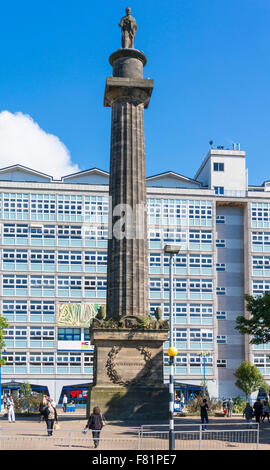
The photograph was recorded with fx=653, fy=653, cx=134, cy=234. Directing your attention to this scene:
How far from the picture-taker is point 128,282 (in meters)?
36.0

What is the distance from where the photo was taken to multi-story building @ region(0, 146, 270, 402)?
84.1 m

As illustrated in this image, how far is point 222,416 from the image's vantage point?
48500mm

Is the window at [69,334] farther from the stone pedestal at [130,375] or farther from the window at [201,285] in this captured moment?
the stone pedestal at [130,375]

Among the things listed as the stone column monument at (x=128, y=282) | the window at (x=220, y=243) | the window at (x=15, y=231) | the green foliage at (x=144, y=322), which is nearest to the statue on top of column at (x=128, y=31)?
the stone column monument at (x=128, y=282)

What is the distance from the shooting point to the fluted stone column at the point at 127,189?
118ft

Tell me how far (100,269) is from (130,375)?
53026 mm

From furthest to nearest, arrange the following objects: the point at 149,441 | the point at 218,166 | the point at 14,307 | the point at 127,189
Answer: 1. the point at 218,166
2. the point at 14,307
3. the point at 127,189
4. the point at 149,441

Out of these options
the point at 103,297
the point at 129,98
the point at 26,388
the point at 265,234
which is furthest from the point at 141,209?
the point at 265,234

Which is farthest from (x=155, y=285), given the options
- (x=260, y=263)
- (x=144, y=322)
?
(x=144, y=322)

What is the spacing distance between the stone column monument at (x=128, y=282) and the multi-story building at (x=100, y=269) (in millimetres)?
48183

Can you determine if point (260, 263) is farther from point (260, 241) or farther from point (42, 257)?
point (42, 257)

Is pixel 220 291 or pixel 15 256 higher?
pixel 15 256

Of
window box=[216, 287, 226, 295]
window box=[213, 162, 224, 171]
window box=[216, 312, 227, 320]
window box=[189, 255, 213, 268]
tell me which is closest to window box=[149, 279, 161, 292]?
window box=[189, 255, 213, 268]

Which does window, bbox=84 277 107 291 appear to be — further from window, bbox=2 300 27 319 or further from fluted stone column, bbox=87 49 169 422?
fluted stone column, bbox=87 49 169 422
